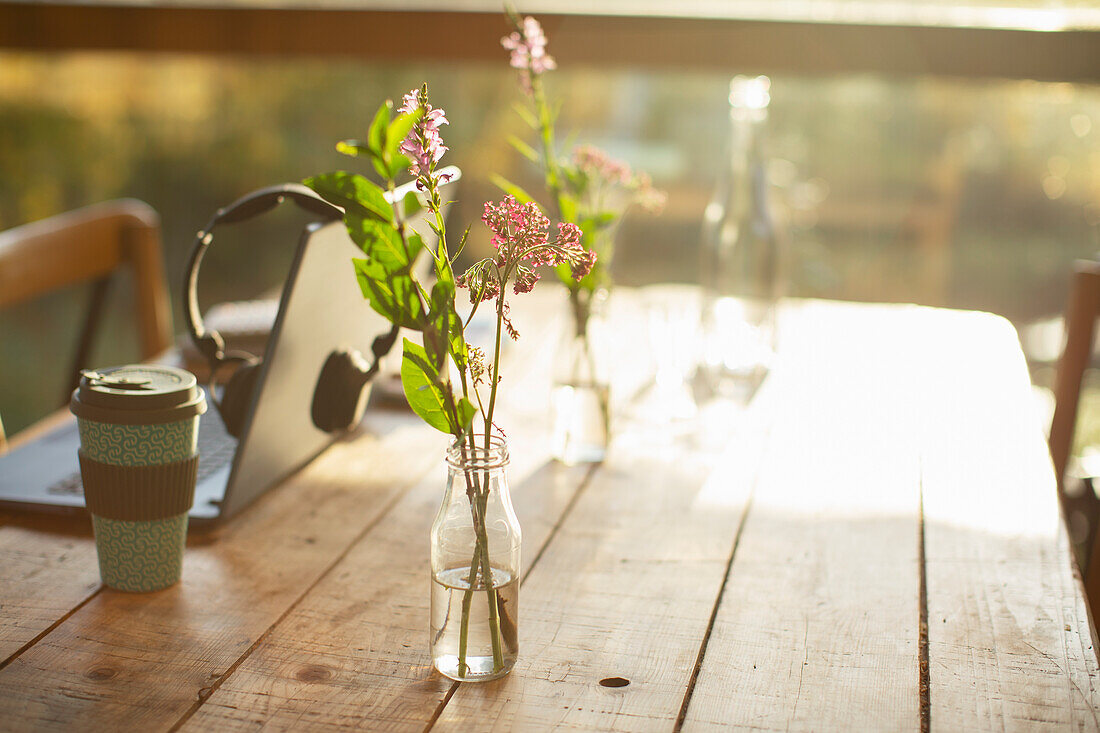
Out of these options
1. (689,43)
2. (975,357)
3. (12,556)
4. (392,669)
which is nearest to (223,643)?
(392,669)

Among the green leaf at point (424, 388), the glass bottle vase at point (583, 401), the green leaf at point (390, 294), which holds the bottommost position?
the glass bottle vase at point (583, 401)

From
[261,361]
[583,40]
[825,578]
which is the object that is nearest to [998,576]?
[825,578]

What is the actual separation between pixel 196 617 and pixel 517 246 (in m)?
0.37

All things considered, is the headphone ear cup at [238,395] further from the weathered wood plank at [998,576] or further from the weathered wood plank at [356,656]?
the weathered wood plank at [998,576]

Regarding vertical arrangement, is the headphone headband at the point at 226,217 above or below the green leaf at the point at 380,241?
below

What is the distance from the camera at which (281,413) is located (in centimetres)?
100

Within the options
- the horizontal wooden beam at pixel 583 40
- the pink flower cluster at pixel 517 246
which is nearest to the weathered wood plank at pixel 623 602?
the pink flower cluster at pixel 517 246

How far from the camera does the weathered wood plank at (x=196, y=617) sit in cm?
66

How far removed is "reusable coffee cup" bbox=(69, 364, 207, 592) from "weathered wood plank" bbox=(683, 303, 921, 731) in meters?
0.42

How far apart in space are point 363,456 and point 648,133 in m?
2.11

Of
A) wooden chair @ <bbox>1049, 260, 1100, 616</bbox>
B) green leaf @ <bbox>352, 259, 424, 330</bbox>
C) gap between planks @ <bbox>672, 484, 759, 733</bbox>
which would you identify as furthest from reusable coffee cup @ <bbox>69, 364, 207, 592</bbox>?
wooden chair @ <bbox>1049, 260, 1100, 616</bbox>

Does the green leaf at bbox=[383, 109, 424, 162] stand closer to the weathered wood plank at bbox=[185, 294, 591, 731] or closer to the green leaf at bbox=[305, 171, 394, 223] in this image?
the green leaf at bbox=[305, 171, 394, 223]

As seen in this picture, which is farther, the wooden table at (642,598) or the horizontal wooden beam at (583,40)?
the horizontal wooden beam at (583,40)

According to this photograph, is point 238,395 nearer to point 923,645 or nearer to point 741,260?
point 923,645
